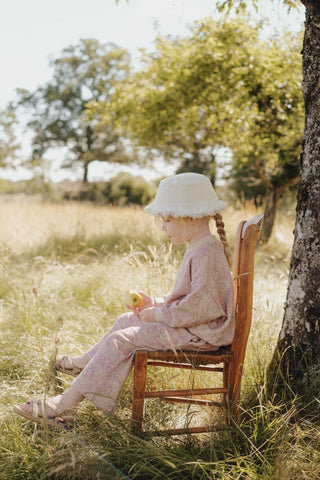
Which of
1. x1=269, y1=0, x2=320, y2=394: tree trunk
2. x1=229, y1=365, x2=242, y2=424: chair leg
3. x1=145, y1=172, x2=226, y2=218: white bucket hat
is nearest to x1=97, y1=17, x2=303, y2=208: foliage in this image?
x1=269, y1=0, x2=320, y2=394: tree trunk

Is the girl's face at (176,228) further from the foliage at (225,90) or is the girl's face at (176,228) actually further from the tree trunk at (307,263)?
the foliage at (225,90)

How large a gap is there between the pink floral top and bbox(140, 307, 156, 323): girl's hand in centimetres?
3

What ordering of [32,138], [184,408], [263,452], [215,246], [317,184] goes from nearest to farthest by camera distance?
[263,452]
[215,246]
[317,184]
[184,408]
[32,138]

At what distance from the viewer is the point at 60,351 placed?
10.1ft

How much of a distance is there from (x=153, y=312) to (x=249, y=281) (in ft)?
1.59

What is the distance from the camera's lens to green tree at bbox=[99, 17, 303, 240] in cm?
833

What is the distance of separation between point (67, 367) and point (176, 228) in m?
0.98

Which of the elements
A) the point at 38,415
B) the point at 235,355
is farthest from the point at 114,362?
the point at 235,355

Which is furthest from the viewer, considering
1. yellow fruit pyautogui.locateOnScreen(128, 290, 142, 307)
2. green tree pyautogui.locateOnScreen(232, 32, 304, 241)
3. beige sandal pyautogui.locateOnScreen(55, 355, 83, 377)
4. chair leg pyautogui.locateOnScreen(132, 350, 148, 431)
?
green tree pyautogui.locateOnScreen(232, 32, 304, 241)

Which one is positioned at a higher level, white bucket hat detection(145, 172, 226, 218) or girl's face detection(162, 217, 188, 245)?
white bucket hat detection(145, 172, 226, 218)

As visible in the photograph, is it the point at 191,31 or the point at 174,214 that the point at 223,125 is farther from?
the point at 174,214

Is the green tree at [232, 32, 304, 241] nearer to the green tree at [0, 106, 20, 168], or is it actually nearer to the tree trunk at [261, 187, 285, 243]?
the tree trunk at [261, 187, 285, 243]

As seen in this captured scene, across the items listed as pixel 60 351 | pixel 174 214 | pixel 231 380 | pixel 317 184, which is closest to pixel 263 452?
pixel 231 380

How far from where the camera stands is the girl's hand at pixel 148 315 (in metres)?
2.21
